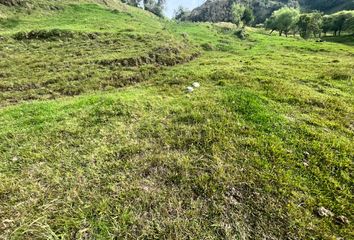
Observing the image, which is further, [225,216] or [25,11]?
[25,11]

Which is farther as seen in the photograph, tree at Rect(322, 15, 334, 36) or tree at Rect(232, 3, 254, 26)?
tree at Rect(322, 15, 334, 36)

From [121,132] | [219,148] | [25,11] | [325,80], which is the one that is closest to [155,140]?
[121,132]

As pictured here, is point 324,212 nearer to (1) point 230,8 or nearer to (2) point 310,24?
(2) point 310,24

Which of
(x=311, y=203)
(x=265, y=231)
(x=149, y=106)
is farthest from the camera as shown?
(x=149, y=106)

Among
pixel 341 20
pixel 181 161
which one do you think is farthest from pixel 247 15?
pixel 181 161

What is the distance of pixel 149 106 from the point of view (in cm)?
995

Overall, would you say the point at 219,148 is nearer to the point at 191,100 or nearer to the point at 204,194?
the point at 204,194

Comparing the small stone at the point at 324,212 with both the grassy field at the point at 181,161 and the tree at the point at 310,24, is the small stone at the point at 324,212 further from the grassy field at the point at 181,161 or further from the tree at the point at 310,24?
the tree at the point at 310,24

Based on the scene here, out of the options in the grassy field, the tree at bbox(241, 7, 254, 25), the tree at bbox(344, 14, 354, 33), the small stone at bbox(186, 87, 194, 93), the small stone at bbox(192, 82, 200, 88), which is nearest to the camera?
the grassy field

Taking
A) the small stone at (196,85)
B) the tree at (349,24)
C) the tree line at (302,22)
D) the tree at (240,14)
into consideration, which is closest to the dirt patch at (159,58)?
the small stone at (196,85)

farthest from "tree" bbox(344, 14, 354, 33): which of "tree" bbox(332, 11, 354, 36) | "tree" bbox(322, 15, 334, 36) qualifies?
"tree" bbox(322, 15, 334, 36)

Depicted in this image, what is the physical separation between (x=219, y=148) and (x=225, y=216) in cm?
230

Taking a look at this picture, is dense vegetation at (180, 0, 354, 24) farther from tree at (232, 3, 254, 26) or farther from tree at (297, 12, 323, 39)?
tree at (297, 12, 323, 39)

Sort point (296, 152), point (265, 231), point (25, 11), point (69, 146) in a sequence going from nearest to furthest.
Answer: point (265, 231) → point (296, 152) → point (69, 146) → point (25, 11)
